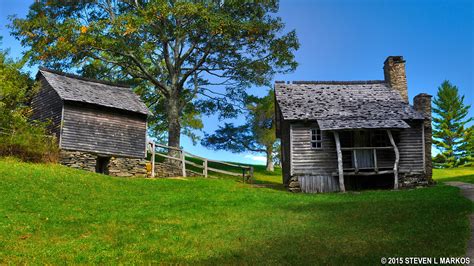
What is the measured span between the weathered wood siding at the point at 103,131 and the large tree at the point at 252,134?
532 inches

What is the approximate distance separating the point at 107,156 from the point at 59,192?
1214 centimetres

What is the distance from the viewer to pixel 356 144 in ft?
103

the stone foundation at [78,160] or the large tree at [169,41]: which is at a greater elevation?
the large tree at [169,41]

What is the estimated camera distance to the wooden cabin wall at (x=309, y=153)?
100 feet

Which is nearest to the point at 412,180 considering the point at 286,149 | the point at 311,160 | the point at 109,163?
the point at 311,160

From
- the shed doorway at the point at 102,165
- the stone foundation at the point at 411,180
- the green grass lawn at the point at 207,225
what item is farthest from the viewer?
the shed doorway at the point at 102,165

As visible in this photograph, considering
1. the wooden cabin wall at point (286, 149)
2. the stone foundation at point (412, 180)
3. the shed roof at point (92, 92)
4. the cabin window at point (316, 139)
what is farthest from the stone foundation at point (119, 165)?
the stone foundation at point (412, 180)

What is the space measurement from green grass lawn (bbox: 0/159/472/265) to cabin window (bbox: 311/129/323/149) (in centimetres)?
621

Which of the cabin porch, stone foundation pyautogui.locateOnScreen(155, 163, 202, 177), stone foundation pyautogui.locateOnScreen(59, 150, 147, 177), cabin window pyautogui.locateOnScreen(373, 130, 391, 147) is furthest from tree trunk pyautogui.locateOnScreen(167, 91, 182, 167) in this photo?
cabin window pyautogui.locateOnScreen(373, 130, 391, 147)

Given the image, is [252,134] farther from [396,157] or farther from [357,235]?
[357,235]

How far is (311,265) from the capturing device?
11062 mm

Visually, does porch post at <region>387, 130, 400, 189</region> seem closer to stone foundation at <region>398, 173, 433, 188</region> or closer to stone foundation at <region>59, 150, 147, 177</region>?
stone foundation at <region>398, 173, 433, 188</region>

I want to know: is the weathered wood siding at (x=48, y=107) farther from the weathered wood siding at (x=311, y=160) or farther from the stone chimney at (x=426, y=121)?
the stone chimney at (x=426, y=121)

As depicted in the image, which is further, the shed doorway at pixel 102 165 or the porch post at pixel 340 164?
the shed doorway at pixel 102 165
